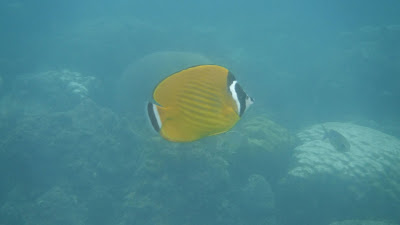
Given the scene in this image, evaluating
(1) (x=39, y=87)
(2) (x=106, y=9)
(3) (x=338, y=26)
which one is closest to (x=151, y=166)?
→ (1) (x=39, y=87)

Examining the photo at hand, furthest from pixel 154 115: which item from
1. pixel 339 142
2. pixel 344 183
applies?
pixel 339 142

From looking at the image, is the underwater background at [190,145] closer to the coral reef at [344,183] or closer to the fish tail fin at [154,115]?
the coral reef at [344,183]

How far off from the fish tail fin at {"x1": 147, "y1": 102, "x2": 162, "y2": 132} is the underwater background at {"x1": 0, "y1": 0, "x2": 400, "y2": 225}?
0.19m

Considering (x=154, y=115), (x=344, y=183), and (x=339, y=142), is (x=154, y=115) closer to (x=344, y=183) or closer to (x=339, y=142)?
(x=344, y=183)

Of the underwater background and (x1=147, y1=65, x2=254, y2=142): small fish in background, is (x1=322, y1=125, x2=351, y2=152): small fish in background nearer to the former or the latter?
the underwater background

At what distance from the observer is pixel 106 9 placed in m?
31.3

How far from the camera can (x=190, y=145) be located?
5266 mm

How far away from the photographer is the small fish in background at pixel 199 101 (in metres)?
1.21

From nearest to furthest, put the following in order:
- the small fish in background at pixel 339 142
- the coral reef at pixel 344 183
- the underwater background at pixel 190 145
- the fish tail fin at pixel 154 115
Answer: the fish tail fin at pixel 154 115 → the underwater background at pixel 190 145 → the coral reef at pixel 344 183 → the small fish in background at pixel 339 142

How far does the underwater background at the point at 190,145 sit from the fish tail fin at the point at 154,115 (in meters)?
0.19

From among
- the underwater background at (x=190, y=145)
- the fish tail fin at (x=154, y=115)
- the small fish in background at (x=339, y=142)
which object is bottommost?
the underwater background at (x=190, y=145)

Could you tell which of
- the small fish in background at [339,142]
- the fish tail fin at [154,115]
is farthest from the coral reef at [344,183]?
the fish tail fin at [154,115]

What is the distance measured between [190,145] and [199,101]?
4.13m

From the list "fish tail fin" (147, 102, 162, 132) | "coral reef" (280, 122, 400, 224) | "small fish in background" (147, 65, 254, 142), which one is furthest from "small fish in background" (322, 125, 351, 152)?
"fish tail fin" (147, 102, 162, 132)
